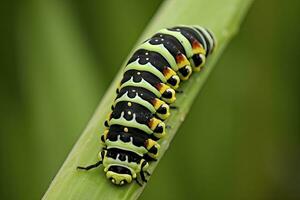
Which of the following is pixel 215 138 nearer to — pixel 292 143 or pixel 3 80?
pixel 292 143

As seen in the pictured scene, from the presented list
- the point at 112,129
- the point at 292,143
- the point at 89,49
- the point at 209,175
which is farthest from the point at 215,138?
the point at 112,129

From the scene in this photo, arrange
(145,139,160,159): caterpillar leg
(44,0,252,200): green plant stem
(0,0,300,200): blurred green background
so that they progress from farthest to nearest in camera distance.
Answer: (0,0,300,200): blurred green background < (145,139,160,159): caterpillar leg < (44,0,252,200): green plant stem

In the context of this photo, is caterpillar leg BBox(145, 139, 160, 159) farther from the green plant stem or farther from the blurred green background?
the blurred green background

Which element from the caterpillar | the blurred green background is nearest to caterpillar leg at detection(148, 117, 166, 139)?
the caterpillar

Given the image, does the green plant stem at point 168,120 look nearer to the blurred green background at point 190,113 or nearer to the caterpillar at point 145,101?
the caterpillar at point 145,101

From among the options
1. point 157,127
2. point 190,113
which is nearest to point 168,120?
point 157,127
